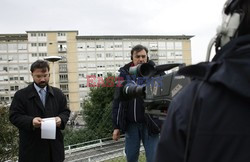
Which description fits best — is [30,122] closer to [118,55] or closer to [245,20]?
[245,20]

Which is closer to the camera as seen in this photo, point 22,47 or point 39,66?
point 39,66

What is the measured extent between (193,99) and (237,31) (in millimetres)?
262

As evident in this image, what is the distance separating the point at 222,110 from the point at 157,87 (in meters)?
0.62

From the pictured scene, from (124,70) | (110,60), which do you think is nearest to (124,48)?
(110,60)

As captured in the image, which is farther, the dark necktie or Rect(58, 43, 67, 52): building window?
Rect(58, 43, 67, 52): building window

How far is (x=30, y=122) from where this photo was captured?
8.93ft

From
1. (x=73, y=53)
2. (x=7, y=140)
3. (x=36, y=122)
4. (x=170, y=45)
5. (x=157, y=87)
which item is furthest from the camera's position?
(x=170, y=45)

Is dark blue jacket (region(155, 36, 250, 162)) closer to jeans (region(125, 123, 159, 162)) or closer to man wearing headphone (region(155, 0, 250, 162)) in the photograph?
man wearing headphone (region(155, 0, 250, 162))

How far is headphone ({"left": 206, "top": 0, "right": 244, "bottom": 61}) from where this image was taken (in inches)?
34.4

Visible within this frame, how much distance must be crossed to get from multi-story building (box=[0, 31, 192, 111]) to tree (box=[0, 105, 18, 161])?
41878 millimetres

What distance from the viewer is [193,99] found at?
818 millimetres

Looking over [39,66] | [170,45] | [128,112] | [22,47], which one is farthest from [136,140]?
[22,47]

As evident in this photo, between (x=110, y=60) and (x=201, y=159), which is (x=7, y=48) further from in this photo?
(x=201, y=159)

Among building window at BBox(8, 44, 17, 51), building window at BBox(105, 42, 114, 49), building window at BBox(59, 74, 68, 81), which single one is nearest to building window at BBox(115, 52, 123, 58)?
building window at BBox(105, 42, 114, 49)
